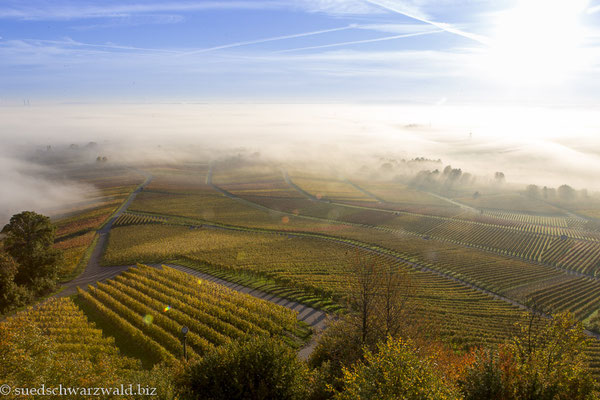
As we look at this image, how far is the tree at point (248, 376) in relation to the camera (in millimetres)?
18984

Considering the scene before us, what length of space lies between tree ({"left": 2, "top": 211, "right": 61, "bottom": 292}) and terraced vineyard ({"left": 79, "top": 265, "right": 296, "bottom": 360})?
23.7ft

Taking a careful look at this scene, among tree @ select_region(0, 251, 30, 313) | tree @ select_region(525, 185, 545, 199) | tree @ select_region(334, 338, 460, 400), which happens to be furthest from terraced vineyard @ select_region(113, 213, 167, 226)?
tree @ select_region(525, 185, 545, 199)

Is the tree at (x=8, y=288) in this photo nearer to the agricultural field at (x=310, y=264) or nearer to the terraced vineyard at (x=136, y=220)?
the agricultural field at (x=310, y=264)

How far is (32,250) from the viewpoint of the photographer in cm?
4497

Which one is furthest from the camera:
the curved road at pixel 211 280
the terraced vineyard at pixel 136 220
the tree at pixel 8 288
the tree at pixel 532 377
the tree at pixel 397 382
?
the terraced vineyard at pixel 136 220

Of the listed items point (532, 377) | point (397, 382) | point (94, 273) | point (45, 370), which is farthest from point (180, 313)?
point (532, 377)

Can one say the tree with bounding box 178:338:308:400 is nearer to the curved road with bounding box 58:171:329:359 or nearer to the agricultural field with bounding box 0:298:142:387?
the agricultural field with bounding box 0:298:142:387

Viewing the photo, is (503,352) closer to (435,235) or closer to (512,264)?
(512,264)

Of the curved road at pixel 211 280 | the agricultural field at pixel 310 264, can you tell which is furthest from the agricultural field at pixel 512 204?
the curved road at pixel 211 280

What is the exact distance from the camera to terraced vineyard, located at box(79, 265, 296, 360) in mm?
31406

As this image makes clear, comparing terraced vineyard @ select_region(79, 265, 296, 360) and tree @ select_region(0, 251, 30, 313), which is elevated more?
tree @ select_region(0, 251, 30, 313)

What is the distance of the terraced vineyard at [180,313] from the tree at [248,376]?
1023cm

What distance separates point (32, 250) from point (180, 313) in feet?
89.0

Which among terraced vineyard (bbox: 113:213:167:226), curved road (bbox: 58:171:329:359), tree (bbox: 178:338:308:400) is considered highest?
tree (bbox: 178:338:308:400)
